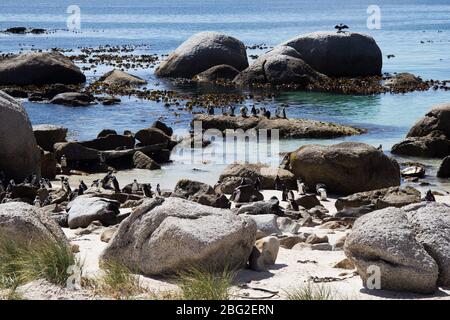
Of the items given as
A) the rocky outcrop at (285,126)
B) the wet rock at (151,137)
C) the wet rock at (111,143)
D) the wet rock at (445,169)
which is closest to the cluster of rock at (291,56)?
the rocky outcrop at (285,126)

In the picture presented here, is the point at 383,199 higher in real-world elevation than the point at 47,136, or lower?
higher

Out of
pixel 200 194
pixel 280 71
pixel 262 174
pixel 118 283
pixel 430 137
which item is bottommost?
pixel 430 137

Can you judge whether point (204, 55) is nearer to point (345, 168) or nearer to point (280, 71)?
point (280, 71)

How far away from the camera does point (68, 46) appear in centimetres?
7538

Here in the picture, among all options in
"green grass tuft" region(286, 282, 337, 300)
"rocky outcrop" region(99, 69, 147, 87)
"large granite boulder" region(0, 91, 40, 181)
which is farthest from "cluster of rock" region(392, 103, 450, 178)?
"rocky outcrop" region(99, 69, 147, 87)

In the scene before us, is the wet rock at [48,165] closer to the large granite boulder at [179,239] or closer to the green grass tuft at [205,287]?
the large granite boulder at [179,239]

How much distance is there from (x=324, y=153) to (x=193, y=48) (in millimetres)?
28588

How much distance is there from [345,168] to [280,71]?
2464cm

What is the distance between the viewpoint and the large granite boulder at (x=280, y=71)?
1764 inches

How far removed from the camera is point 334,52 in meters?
48.2

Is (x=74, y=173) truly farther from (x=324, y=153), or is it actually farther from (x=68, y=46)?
(x=68, y=46)

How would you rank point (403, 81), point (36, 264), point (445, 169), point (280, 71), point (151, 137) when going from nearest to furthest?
point (36, 264) → point (445, 169) → point (151, 137) → point (403, 81) → point (280, 71)

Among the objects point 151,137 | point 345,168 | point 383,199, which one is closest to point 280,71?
point 151,137

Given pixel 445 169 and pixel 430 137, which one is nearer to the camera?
pixel 445 169
